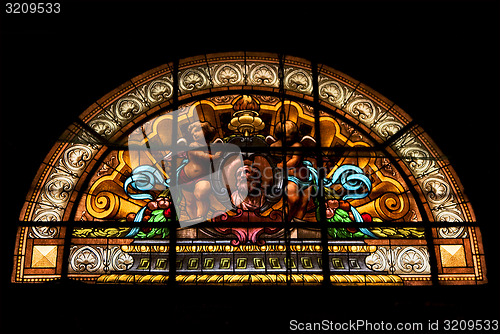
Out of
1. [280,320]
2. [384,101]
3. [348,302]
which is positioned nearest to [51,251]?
[280,320]

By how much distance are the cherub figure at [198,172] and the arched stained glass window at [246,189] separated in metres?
0.01

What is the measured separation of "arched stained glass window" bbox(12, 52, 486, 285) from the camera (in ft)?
16.4

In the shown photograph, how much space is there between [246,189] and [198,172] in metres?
0.51

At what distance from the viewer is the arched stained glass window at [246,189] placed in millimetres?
5012

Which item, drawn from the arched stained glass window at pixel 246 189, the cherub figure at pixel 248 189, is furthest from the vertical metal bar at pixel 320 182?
the cherub figure at pixel 248 189

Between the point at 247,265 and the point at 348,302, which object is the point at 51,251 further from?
the point at 348,302

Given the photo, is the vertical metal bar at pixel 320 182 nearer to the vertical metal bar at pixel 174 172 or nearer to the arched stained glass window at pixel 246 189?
the arched stained glass window at pixel 246 189

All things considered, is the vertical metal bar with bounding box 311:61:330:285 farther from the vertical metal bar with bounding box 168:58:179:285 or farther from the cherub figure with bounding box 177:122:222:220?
the vertical metal bar with bounding box 168:58:179:285

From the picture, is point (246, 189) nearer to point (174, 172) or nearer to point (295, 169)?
point (295, 169)

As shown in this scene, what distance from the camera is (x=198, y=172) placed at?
17.5ft

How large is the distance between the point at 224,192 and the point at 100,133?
1.41 meters

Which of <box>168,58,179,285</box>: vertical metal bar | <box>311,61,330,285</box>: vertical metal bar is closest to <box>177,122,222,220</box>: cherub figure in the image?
<box>168,58,179,285</box>: vertical metal bar

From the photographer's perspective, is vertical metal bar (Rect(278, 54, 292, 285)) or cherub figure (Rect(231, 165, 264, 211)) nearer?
vertical metal bar (Rect(278, 54, 292, 285))

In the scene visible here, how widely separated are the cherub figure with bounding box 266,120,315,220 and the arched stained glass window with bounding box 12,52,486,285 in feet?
0.05
